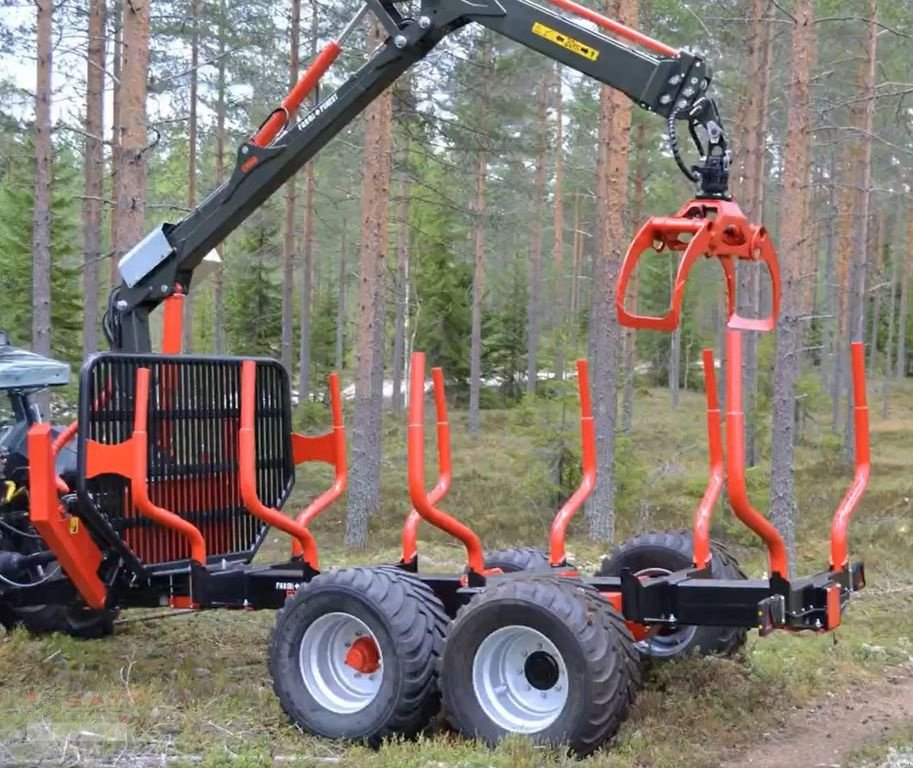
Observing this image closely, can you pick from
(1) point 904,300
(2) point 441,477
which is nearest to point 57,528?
(2) point 441,477

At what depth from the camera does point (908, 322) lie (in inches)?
1959

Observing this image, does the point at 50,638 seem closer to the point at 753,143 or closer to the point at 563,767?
the point at 563,767

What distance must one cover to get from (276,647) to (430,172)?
3505 cm

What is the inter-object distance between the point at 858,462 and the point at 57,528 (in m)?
4.87

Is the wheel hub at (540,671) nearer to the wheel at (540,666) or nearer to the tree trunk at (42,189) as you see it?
the wheel at (540,666)

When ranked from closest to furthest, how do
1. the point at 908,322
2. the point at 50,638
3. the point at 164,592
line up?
the point at 164,592, the point at 50,638, the point at 908,322

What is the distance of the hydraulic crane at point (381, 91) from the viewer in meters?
6.87

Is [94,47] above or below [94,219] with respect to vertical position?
above

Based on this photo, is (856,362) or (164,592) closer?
(856,362)

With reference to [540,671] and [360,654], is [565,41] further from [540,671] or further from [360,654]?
[360,654]

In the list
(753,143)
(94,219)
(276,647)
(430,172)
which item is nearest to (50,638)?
(276,647)

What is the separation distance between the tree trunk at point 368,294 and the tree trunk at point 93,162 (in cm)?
620

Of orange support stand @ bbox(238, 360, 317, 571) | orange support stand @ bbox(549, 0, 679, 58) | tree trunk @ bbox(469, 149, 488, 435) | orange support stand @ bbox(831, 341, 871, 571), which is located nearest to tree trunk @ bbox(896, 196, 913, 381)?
tree trunk @ bbox(469, 149, 488, 435)

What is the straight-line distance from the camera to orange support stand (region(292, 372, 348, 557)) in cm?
793
